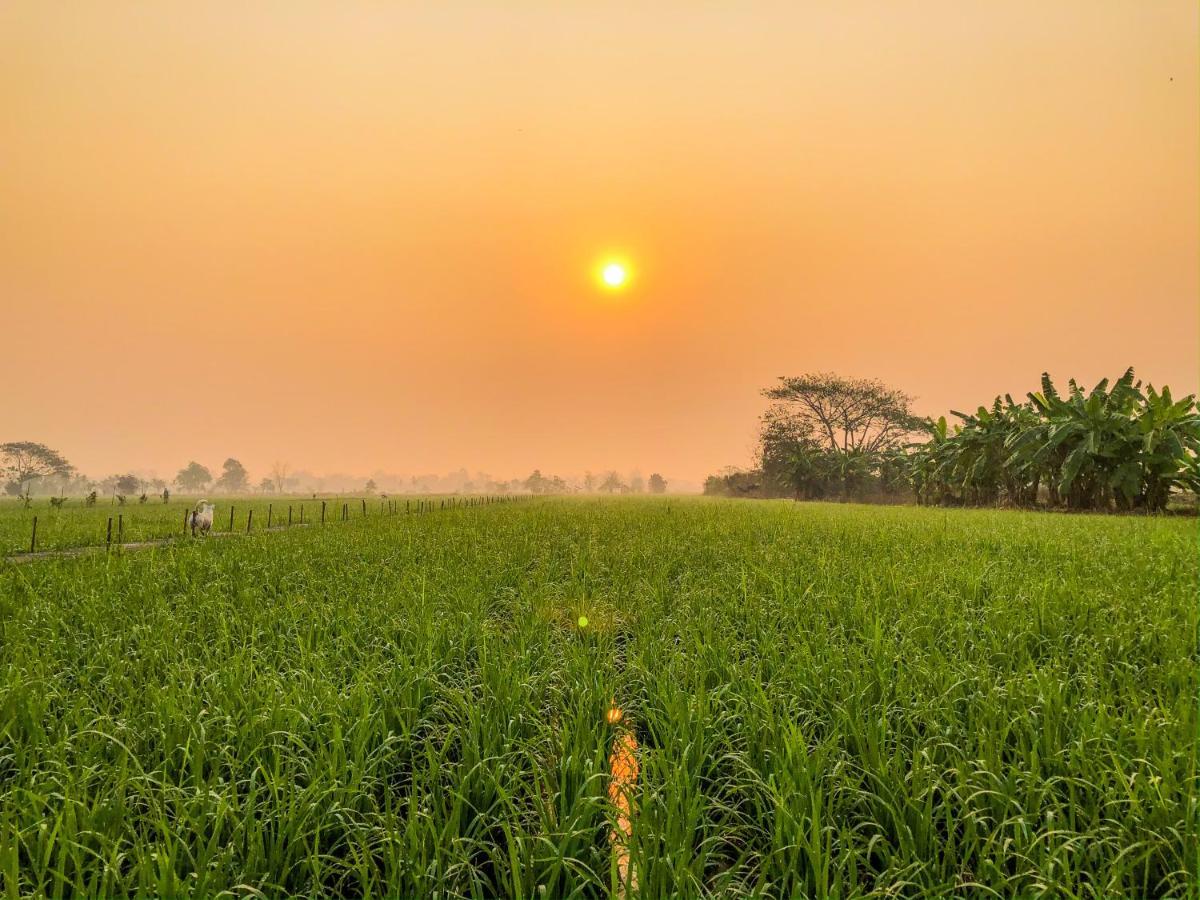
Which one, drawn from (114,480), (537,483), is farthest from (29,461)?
(537,483)

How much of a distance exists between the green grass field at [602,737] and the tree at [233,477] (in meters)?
174

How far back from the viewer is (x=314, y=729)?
3.31 m

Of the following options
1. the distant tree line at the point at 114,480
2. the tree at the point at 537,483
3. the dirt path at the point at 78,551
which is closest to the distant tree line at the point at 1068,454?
the dirt path at the point at 78,551

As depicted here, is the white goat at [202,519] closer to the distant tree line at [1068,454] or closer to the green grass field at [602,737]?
the green grass field at [602,737]

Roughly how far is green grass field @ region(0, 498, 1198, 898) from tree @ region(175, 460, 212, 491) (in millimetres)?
176968

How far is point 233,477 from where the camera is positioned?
15712cm

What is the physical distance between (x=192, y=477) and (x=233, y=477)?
31.0 ft

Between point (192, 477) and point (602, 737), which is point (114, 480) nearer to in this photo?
point (192, 477)

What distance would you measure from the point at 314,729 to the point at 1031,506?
2690cm

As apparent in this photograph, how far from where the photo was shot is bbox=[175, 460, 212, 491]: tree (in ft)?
494

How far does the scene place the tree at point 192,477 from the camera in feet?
494

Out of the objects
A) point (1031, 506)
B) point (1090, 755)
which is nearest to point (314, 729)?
point (1090, 755)

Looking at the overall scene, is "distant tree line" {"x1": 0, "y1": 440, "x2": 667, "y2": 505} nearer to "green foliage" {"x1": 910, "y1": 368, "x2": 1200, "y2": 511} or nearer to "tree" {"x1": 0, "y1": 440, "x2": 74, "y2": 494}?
"tree" {"x1": 0, "y1": 440, "x2": 74, "y2": 494}

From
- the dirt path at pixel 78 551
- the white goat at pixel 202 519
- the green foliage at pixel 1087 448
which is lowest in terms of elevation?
the dirt path at pixel 78 551
